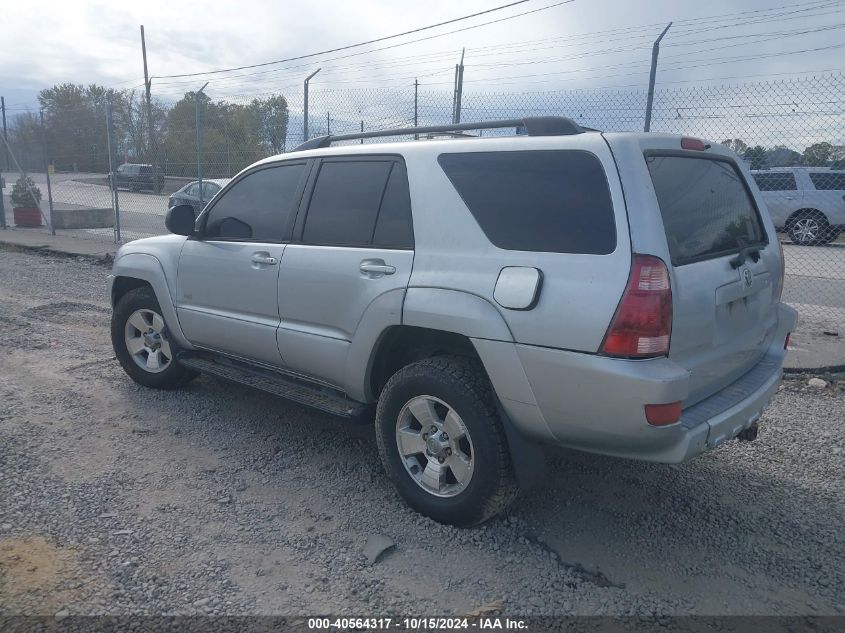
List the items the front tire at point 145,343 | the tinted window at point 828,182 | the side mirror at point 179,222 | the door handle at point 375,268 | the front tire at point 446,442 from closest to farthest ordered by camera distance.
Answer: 1. the front tire at point 446,442
2. the door handle at point 375,268
3. the side mirror at point 179,222
4. the front tire at point 145,343
5. the tinted window at point 828,182

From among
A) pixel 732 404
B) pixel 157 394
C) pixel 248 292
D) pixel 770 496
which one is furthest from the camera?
pixel 157 394

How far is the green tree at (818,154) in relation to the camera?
7583 mm

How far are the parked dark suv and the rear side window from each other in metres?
10.6

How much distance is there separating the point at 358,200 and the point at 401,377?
1.05 m

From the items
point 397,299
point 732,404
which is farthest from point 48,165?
point 732,404

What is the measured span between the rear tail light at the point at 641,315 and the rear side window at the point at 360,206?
1.18 m

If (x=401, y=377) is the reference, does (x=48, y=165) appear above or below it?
above

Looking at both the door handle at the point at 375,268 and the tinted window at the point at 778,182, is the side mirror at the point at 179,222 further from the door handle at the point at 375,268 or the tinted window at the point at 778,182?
the tinted window at the point at 778,182

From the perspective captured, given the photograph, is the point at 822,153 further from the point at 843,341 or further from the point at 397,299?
the point at 397,299

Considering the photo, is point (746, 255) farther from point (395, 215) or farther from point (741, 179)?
point (395, 215)

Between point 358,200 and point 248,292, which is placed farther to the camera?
point 248,292

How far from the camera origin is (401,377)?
3385mm

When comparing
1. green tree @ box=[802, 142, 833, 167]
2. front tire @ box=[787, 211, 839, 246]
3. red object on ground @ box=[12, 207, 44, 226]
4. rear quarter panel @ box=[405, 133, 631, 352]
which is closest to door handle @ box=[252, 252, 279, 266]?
rear quarter panel @ box=[405, 133, 631, 352]

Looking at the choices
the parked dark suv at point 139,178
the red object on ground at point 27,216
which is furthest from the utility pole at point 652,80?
the red object on ground at point 27,216
